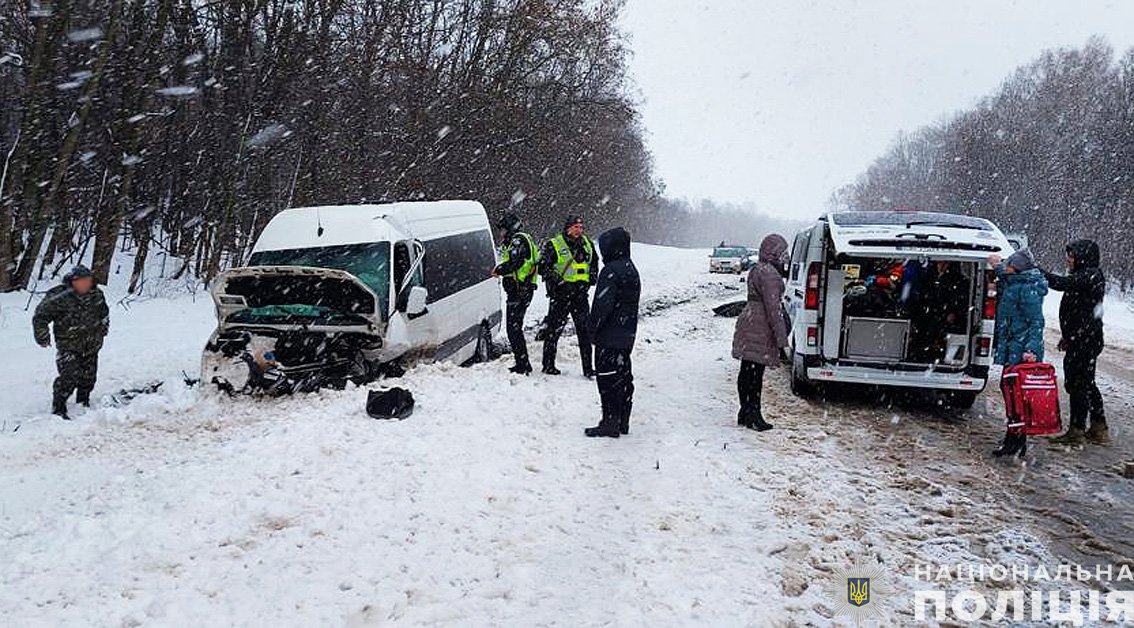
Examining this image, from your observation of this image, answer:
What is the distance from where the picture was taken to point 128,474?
18.8ft

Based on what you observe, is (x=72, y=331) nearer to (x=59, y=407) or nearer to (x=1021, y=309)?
(x=59, y=407)

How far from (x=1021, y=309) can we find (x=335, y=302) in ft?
22.5

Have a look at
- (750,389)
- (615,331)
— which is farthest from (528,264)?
(750,389)

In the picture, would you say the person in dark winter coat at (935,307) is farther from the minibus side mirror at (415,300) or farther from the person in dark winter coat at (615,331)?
the minibus side mirror at (415,300)

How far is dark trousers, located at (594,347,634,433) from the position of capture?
6652mm

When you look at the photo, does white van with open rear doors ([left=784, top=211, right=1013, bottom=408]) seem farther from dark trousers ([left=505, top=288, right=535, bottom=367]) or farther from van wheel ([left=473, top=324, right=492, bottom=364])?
van wheel ([left=473, top=324, right=492, bottom=364])

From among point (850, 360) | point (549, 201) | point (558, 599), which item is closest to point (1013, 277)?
point (850, 360)

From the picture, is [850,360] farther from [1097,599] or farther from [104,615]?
[104,615]

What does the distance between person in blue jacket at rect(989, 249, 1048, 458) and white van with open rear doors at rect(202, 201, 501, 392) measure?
5.86m

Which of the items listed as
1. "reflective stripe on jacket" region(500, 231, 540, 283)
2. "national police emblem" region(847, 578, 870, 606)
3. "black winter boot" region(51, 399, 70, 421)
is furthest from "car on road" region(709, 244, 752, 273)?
"national police emblem" region(847, 578, 870, 606)

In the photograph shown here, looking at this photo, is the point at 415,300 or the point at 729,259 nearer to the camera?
the point at 415,300

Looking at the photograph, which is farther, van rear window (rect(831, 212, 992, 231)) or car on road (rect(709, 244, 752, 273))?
car on road (rect(709, 244, 752, 273))

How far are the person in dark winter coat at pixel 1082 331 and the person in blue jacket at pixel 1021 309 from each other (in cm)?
15

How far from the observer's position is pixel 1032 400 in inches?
251
